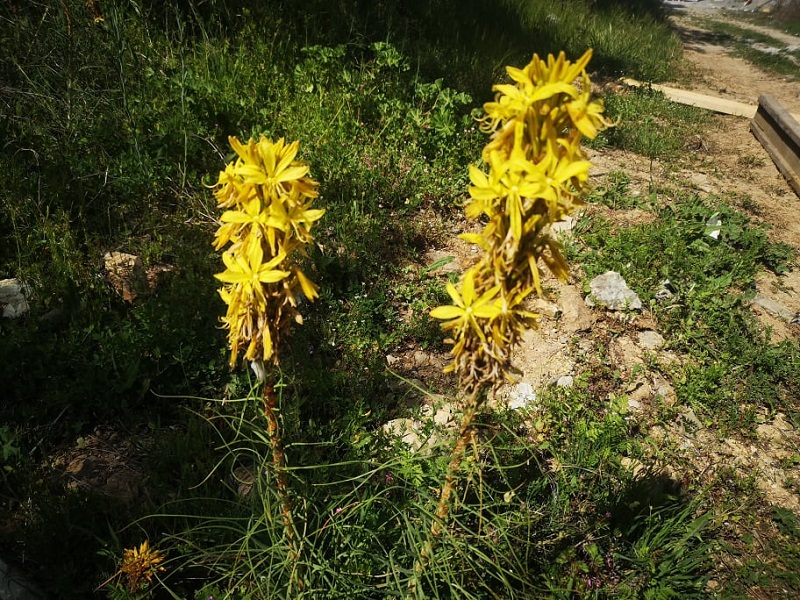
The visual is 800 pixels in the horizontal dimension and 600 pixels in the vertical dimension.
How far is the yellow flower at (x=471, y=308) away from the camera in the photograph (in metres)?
1.30

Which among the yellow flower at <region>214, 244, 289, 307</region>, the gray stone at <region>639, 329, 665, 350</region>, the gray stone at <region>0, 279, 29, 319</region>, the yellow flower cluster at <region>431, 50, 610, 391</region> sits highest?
the yellow flower cluster at <region>431, 50, 610, 391</region>

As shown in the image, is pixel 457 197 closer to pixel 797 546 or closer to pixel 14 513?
pixel 797 546

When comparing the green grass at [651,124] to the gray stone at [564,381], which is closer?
the gray stone at [564,381]

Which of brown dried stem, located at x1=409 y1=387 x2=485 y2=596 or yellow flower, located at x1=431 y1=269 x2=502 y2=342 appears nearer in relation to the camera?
yellow flower, located at x1=431 y1=269 x2=502 y2=342

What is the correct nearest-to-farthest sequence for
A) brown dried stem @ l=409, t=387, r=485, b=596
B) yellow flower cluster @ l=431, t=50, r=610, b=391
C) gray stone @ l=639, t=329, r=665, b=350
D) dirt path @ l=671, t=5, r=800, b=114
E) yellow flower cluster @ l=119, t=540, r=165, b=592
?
yellow flower cluster @ l=431, t=50, r=610, b=391 < brown dried stem @ l=409, t=387, r=485, b=596 < yellow flower cluster @ l=119, t=540, r=165, b=592 < gray stone @ l=639, t=329, r=665, b=350 < dirt path @ l=671, t=5, r=800, b=114

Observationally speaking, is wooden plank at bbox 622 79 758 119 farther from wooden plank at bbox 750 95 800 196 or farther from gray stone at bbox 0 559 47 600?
gray stone at bbox 0 559 47 600

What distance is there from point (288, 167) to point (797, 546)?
325 cm

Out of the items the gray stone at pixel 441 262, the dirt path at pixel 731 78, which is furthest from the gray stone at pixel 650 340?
the dirt path at pixel 731 78

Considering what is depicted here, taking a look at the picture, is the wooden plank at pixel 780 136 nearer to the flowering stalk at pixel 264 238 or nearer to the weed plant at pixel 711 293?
the weed plant at pixel 711 293

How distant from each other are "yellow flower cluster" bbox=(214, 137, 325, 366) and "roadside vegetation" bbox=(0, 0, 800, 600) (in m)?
0.37

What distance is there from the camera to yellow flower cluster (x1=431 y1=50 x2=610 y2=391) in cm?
114

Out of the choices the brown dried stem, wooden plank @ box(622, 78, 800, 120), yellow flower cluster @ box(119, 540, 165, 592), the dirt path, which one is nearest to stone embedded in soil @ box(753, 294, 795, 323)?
the brown dried stem

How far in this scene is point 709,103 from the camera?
8.71m

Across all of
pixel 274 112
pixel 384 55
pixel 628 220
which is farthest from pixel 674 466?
pixel 384 55
